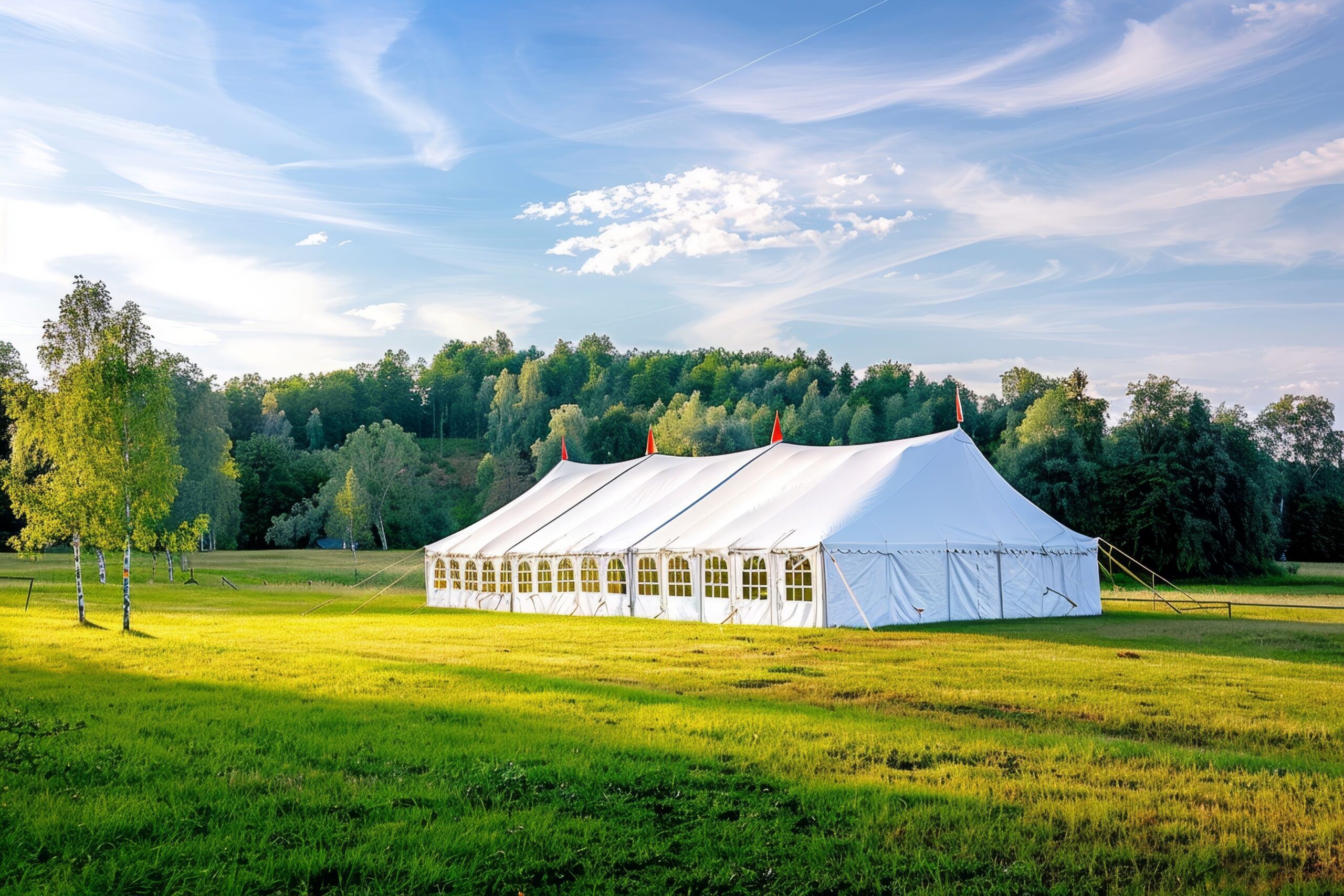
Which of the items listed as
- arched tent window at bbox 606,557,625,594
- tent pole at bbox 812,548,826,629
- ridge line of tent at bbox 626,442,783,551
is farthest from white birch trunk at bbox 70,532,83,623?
tent pole at bbox 812,548,826,629

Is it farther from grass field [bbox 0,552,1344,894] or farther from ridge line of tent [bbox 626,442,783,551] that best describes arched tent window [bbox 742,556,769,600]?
grass field [bbox 0,552,1344,894]

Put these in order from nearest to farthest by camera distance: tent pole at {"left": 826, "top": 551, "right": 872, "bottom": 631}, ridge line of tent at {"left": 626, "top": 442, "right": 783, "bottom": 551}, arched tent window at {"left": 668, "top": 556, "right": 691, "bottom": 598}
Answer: tent pole at {"left": 826, "top": 551, "right": 872, "bottom": 631}
arched tent window at {"left": 668, "top": 556, "right": 691, "bottom": 598}
ridge line of tent at {"left": 626, "top": 442, "right": 783, "bottom": 551}

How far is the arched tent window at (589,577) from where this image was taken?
69.8 ft

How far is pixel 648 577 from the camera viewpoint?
2016 cm

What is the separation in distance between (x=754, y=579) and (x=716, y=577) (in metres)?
1.04

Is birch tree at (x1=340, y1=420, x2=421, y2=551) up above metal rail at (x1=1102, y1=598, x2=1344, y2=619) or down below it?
above

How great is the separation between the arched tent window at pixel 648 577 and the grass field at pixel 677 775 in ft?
27.0

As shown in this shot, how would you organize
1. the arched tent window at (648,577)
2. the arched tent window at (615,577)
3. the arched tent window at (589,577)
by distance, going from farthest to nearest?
the arched tent window at (589,577), the arched tent window at (615,577), the arched tent window at (648,577)

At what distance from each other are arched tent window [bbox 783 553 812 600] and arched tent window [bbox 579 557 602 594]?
17.8 ft

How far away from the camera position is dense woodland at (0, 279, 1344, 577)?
16922mm

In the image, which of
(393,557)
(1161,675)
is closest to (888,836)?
(1161,675)

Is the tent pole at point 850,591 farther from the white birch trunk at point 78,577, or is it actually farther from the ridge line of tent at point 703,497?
the white birch trunk at point 78,577

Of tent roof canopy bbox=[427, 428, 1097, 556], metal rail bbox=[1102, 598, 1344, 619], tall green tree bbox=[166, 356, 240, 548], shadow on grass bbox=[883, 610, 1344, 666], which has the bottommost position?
metal rail bbox=[1102, 598, 1344, 619]

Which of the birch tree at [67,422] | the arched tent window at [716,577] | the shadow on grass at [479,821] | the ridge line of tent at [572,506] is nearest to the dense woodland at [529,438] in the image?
the birch tree at [67,422]
